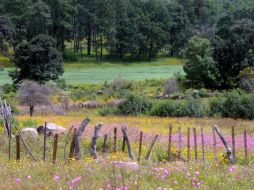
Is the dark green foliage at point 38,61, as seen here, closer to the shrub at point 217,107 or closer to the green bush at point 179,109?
the green bush at point 179,109

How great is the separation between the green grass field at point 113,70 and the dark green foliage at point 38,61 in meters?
9.30

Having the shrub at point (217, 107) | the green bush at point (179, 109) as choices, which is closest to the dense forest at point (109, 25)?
the shrub at point (217, 107)

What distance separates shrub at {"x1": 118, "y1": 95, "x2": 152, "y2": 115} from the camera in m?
48.5

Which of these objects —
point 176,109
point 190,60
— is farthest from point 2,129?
point 190,60

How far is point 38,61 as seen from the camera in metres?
65.1

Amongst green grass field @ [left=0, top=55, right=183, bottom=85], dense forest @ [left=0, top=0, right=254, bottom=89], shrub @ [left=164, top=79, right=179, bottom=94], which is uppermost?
dense forest @ [left=0, top=0, right=254, bottom=89]

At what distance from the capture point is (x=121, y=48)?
116250mm

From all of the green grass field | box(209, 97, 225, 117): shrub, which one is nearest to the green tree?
the green grass field

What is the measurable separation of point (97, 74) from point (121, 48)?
91.8 feet

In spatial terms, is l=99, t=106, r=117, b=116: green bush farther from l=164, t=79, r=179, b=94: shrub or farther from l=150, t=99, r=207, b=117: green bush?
l=164, t=79, r=179, b=94: shrub

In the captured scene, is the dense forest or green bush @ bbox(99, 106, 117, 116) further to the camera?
the dense forest

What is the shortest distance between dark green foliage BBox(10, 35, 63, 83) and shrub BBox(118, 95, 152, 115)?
59.8 feet

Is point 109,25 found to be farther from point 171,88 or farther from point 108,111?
point 108,111

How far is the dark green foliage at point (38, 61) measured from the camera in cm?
6488
